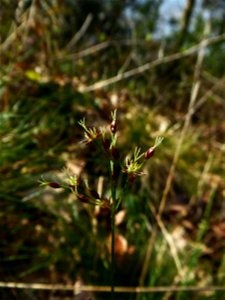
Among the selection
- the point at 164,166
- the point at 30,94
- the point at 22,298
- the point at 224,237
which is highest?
the point at 30,94

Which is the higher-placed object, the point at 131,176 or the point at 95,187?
the point at 131,176

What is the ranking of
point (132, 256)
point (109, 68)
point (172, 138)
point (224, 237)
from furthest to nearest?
point (109, 68)
point (172, 138)
point (224, 237)
point (132, 256)

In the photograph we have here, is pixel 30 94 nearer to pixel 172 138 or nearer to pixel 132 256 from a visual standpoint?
pixel 172 138

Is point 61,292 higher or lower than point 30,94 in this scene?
lower

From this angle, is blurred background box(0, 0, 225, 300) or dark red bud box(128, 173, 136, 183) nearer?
dark red bud box(128, 173, 136, 183)

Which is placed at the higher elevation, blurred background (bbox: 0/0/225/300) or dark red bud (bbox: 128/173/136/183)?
dark red bud (bbox: 128/173/136/183)

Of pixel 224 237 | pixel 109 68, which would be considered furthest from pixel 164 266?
pixel 109 68

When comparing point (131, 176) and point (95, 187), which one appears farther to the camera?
point (95, 187)

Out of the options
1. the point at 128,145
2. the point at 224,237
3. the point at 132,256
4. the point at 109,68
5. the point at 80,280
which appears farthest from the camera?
the point at 109,68

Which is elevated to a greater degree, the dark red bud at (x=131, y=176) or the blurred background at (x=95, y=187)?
the dark red bud at (x=131, y=176)

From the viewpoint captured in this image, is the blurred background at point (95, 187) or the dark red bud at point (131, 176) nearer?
the dark red bud at point (131, 176)

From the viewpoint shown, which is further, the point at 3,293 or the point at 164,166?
the point at 164,166
